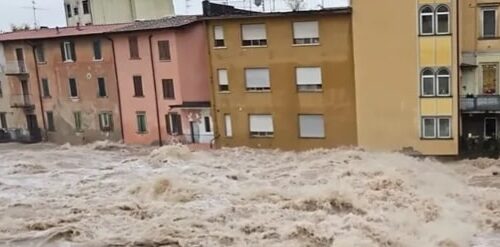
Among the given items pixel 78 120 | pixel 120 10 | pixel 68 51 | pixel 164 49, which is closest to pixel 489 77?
pixel 164 49

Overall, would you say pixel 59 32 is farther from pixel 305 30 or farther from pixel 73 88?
pixel 305 30

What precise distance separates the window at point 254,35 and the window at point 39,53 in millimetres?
15989

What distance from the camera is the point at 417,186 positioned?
22609 millimetres

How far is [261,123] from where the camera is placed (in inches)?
1246

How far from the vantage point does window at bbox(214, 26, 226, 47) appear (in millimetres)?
31656

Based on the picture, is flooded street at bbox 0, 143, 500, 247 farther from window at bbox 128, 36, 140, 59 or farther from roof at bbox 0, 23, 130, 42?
roof at bbox 0, 23, 130, 42

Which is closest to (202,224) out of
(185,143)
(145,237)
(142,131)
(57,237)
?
(145,237)

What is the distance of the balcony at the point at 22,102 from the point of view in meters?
41.0

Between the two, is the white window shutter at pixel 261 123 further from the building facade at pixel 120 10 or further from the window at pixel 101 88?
the building facade at pixel 120 10

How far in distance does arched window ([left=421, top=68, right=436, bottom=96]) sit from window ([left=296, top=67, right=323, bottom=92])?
200 inches

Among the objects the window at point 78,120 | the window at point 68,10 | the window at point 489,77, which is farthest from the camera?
the window at point 68,10

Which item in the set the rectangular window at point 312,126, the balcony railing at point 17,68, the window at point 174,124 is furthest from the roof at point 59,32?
the rectangular window at point 312,126

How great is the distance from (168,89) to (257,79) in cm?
617

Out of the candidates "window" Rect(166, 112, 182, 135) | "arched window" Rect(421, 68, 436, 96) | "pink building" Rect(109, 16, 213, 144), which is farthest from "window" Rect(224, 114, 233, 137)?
"arched window" Rect(421, 68, 436, 96)
